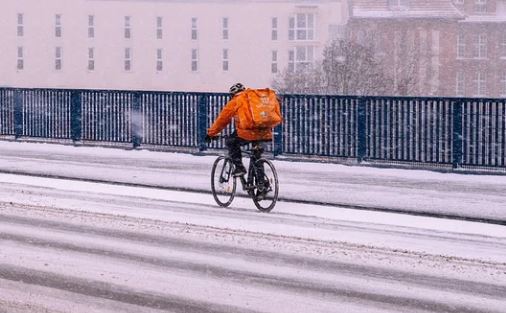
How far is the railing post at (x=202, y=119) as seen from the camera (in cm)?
2045

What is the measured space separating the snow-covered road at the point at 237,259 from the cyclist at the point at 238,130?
730mm

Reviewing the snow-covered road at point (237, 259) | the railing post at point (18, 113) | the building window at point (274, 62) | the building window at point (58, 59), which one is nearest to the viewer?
the snow-covered road at point (237, 259)

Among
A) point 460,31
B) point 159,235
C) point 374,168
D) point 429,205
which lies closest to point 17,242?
point 159,235

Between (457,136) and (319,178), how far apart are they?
301cm

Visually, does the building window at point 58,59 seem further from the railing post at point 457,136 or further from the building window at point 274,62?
the railing post at point 457,136

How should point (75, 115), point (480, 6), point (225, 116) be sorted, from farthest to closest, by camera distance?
point (480, 6) → point (75, 115) → point (225, 116)

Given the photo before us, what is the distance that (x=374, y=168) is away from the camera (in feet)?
58.9

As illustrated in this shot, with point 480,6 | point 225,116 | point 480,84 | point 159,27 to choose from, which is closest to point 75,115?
point 225,116

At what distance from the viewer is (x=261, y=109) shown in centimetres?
1157

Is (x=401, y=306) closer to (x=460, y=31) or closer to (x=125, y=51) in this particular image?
(x=460, y=31)

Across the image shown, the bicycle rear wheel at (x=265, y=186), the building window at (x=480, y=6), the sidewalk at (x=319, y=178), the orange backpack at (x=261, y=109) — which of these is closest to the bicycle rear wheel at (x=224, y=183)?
the bicycle rear wheel at (x=265, y=186)

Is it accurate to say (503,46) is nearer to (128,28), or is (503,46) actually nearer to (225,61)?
(225,61)

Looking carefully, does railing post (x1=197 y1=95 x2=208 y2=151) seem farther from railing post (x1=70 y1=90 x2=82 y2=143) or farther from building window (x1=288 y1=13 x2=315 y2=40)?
building window (x1=288 y1=13 x2=315 y2=40)

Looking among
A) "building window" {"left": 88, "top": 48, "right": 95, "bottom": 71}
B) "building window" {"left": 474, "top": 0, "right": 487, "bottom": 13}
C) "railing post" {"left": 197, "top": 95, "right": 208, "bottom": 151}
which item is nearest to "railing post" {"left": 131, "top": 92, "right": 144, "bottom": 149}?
"railing post" {"left": 197, "top": 95, "right": 208, "bottom": 151}
